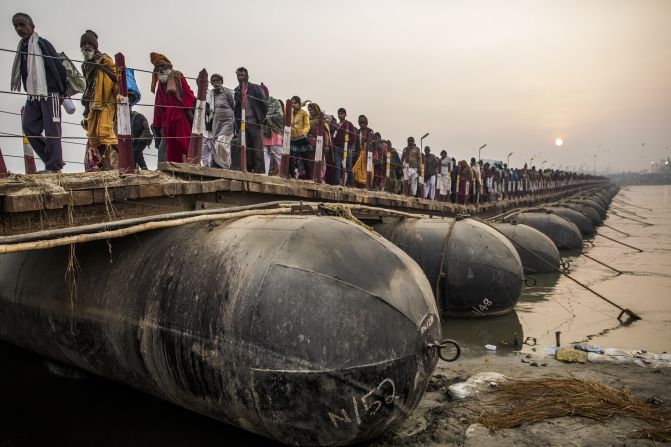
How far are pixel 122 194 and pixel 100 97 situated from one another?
2.20 metres

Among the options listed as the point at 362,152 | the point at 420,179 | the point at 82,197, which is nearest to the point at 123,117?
the point at 82,197

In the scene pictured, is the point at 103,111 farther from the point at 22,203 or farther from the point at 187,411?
the point at 187,411

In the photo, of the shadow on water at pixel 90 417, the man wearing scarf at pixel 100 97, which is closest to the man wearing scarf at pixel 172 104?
the man wearing scarf at pixel 100 97

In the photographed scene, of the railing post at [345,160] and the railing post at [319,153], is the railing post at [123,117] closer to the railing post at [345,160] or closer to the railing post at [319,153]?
the railing post at [319,153]

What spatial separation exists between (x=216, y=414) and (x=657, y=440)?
399cm

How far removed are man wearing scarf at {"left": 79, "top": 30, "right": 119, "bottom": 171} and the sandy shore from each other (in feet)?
18.7

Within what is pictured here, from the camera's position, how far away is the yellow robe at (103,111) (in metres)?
6.49

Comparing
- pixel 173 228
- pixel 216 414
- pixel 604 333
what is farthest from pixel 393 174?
pixel 216 414

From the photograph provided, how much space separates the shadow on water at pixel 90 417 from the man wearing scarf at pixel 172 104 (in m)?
4.01

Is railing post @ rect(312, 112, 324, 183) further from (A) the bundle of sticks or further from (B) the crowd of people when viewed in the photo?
(A) the bundle of sticks

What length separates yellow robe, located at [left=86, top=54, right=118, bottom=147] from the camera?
21.3ft

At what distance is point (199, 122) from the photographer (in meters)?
7.35

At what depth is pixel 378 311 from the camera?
3668 millimetres

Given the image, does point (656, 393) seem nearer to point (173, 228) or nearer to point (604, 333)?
point (604, 333)
